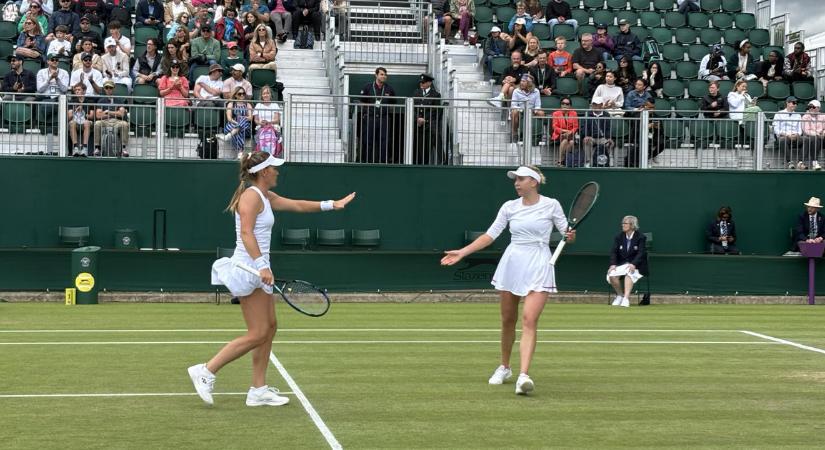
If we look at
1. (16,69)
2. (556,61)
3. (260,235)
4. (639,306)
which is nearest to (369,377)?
(260,235)

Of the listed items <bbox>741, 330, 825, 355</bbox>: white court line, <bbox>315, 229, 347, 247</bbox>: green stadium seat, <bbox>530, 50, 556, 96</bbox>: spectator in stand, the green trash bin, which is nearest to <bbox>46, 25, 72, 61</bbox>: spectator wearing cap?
the green trash bin

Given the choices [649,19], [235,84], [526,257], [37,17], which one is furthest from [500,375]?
[649,19]

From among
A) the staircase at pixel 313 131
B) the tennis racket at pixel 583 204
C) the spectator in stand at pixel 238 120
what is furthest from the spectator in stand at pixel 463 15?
the tennis racket at pixel 583 204

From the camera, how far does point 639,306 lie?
78.6 feet

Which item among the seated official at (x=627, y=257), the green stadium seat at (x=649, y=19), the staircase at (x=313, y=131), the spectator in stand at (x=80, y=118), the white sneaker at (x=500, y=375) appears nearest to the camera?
the white sneaker at (x=500, y=375)

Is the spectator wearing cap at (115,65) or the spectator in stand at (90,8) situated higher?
the spectator in stand at (90,8)

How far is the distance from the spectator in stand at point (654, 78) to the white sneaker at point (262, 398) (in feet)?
63.2

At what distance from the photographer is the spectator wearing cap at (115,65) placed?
2595cm

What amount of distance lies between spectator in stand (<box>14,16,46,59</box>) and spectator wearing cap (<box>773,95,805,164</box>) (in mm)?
14714

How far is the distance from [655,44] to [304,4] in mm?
8233

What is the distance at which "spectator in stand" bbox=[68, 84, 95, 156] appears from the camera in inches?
949

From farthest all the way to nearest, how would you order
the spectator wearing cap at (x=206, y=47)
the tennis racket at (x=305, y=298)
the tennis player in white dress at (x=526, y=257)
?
the spectator wearing cap at (x=206, y=47)
the tennis player in white dress at (x=526, y=257)
the tennis racket at (x=305, y=298)

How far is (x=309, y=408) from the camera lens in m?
10.7

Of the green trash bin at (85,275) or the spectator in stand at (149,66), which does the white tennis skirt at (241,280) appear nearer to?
the green trash bin at (85,275)
